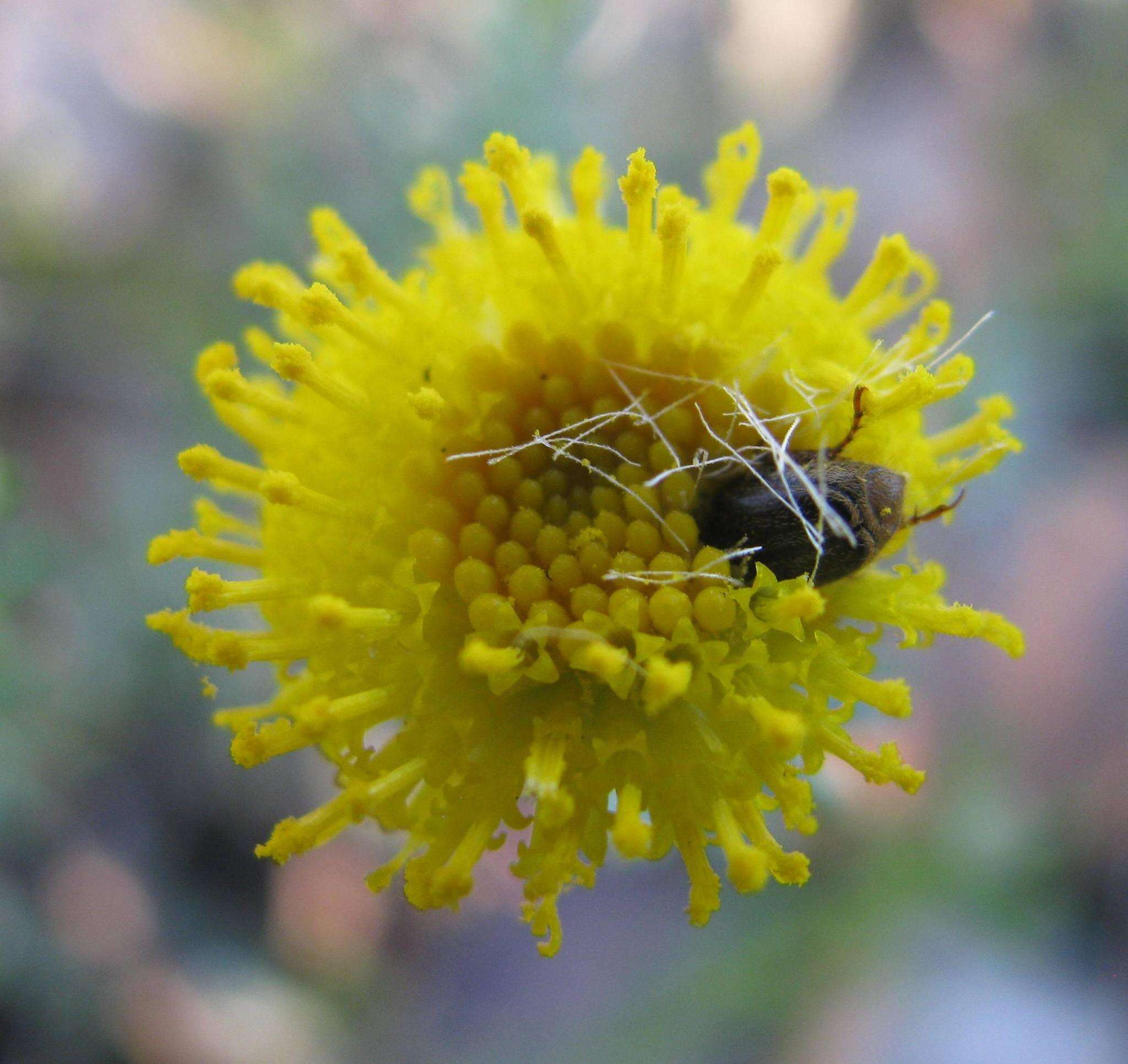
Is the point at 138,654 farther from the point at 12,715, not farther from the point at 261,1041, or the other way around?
the point at 261,1041

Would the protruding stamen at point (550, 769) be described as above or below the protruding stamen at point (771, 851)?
above

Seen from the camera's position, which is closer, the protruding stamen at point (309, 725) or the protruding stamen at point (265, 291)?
the protruding stamen at point (309, 725)

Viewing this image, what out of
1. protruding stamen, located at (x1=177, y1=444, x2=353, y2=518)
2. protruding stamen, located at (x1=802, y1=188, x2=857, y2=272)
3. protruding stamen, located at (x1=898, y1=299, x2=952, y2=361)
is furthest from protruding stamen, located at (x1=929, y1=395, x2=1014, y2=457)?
protruding stamen, located at (x1=177, y1=444, x2=353, y2=518)

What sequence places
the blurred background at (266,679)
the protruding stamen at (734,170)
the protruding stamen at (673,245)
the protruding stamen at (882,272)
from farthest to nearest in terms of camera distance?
the blurred background at (266,679) → the protruding stamen at (734,170) → the protruding stamen at (882,272) → the protruding stamen at (673,245)

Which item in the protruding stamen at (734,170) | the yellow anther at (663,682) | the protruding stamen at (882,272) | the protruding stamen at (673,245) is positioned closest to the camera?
the yellow anther at (663,682)

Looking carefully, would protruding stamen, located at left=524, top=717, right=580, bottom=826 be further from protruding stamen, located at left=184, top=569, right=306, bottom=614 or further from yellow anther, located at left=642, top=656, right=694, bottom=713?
protruding stamen, located at left=184, top=569, right=306, bottom=614

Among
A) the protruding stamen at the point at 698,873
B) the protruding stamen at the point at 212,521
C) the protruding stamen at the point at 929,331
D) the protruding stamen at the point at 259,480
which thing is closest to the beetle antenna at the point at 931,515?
the protruding stamen at the point at 929,331

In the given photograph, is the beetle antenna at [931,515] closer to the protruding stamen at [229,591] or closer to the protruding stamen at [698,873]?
the protruding stamen at [698,873]
